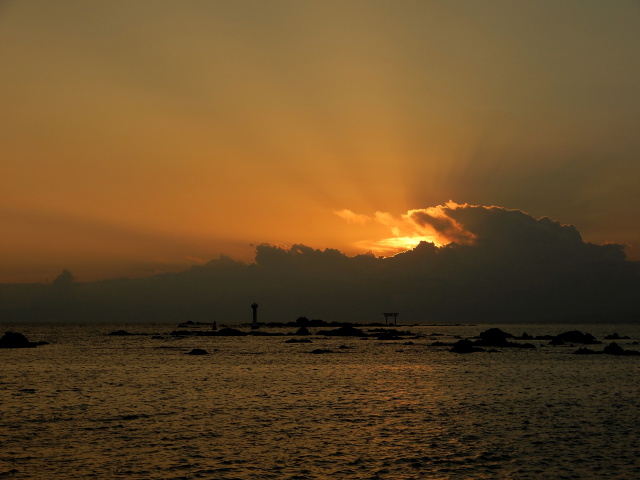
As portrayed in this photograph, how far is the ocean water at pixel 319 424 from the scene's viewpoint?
76.2 feet

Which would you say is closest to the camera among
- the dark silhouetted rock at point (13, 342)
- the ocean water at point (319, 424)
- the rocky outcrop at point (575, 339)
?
the ocean water at point (319, 424)

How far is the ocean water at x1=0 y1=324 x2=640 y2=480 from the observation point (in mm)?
23219

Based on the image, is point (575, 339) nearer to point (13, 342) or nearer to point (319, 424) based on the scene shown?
point (319, 424)

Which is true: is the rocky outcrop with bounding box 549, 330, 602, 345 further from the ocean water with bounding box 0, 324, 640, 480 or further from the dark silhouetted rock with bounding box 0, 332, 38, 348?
the dark silhouetted rock with bounding box 0, 332, 38, 348

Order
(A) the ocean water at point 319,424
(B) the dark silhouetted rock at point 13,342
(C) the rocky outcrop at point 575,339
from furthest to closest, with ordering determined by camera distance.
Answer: (C) the rocky outcrop at point 575,339
(B) the dark silhouetted rock at point 13,342
(A) the ocean water at point 319,424

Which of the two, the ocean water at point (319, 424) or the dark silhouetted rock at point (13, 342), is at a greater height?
the ocean water at point (319, 424)

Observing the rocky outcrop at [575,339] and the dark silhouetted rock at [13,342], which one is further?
the rocky outcrop at [575,339]

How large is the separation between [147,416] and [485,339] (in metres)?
99.0

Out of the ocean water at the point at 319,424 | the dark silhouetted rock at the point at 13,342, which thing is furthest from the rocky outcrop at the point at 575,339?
the dark silhouetted rock at the point at 13,342

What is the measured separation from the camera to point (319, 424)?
32125 millimetres

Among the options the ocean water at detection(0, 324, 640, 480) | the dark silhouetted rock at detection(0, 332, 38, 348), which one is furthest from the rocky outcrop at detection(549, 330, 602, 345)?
the dark silhouetted rock at detection(0, 332, 38, 348)

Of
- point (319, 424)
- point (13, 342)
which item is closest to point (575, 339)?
point (319, 424)

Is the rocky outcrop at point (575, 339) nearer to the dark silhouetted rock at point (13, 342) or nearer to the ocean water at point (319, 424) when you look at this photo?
the ocean water at point (319, 424)

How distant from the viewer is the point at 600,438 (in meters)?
28.4
